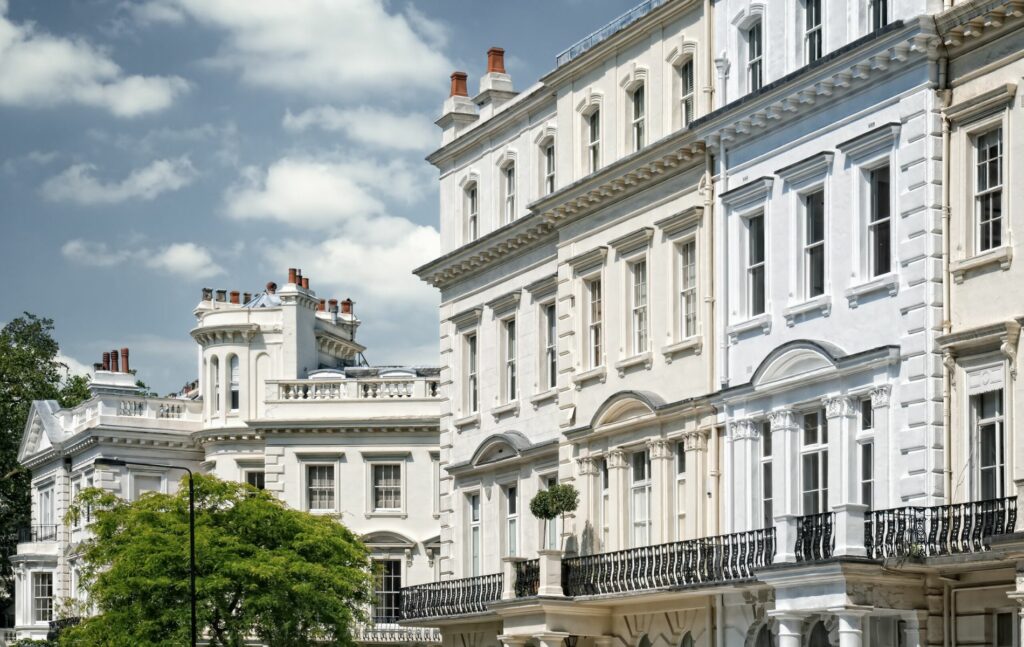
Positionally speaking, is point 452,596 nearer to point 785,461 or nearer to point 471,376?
point 471,376

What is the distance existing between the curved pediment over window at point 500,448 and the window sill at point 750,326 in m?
9.45

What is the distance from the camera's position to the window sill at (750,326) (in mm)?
35844

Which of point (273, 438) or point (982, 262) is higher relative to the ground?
point (982, 262)

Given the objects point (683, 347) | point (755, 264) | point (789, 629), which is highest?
point (755, 264)

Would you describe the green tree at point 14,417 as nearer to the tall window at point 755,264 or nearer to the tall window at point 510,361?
the tall window at point 510,361

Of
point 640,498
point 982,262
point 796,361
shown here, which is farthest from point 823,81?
point 640,498

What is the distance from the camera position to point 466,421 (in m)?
48.9

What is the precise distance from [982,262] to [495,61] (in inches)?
876

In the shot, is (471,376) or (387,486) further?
(387,486)

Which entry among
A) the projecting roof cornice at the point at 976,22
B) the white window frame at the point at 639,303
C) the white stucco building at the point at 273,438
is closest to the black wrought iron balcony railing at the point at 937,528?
the projecting roof cornice at the point at 976,22

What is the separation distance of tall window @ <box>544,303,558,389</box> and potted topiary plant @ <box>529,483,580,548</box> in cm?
377

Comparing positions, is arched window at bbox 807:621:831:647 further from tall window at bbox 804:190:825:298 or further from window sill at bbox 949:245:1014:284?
window sill at bbox 949:245:1014:284

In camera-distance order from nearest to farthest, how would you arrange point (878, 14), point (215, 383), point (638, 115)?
point (878, 14)
point (638, 115)
point (215, 383)

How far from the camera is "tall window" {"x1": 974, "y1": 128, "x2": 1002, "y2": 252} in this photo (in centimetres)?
3062
